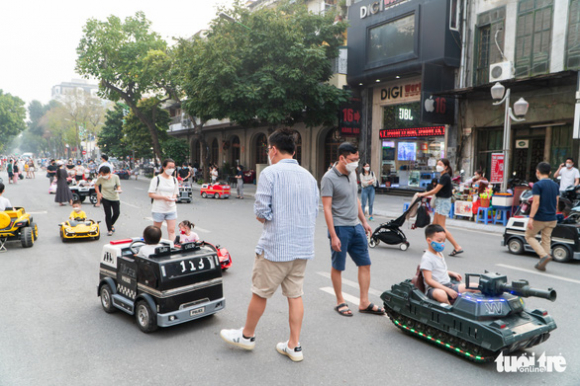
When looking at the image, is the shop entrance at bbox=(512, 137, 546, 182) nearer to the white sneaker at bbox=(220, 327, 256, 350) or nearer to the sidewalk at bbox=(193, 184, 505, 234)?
the sidewalk at bbox=(193, 184, 505, 234)

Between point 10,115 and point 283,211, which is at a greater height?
point 10,115

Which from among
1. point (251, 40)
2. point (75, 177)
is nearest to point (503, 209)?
point (251, 40)

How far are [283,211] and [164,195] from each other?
435 centimetres

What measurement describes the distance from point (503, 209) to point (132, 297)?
441 inches

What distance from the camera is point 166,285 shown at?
13.8 feet

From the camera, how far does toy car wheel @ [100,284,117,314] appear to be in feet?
16.1

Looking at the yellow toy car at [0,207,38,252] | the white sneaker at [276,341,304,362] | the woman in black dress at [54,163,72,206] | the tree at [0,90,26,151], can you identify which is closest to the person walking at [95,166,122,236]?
the yellow toy car at [0,207,38,252]

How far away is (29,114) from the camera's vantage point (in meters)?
138

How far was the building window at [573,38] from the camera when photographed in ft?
47.1

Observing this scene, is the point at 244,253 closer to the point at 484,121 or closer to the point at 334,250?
the point at 334,250

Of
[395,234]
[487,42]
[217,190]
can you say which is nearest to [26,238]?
[395,234]

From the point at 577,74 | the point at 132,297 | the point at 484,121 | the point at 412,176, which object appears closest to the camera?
the point at 132,297

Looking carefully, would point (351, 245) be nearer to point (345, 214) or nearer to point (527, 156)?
point (345, 214)
